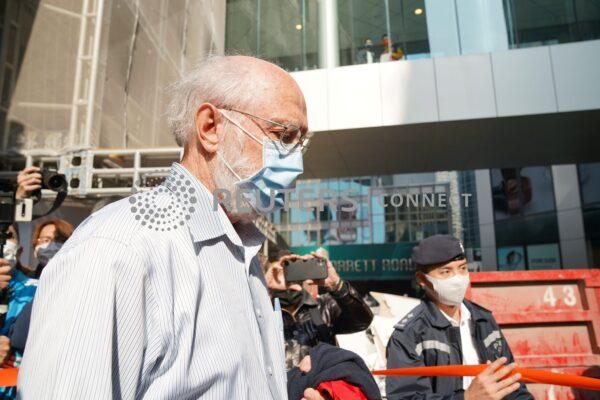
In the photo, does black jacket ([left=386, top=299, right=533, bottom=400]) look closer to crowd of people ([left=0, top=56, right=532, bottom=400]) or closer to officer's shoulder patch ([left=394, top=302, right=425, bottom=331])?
officer's shoulder patch ([left=394, top=302, right=425, bottom=331])

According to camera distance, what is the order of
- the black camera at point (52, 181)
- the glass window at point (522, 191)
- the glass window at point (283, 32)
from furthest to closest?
the glass window at point (522, 191)
the glass window at point (283, 32)
the black camera at point (52, 181)

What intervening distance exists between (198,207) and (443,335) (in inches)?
81.0

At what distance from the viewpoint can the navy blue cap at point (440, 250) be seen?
291cm

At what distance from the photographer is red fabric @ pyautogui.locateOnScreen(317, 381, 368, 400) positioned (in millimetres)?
1717

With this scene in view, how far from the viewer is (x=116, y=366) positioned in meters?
0.83

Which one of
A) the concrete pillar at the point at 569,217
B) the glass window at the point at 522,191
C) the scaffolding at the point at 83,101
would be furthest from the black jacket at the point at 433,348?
the glass window at the point at 522,191

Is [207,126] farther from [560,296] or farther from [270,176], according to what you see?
[560,296]

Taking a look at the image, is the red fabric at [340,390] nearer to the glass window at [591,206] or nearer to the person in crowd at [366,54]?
the person in crowd at [366,54]

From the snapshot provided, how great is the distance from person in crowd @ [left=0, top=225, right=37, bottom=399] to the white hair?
2.19 m

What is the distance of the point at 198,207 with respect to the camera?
1133 millimetres

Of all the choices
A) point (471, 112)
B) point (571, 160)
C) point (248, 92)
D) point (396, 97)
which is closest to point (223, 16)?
point (396, 97)

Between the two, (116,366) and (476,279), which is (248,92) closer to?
(116,366)

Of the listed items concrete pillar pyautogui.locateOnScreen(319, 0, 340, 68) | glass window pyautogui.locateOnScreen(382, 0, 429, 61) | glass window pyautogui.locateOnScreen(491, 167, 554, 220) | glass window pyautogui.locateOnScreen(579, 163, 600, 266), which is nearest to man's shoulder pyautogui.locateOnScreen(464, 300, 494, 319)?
glass window pyautogui.locateOnScreen(382, 0, 429, 61)

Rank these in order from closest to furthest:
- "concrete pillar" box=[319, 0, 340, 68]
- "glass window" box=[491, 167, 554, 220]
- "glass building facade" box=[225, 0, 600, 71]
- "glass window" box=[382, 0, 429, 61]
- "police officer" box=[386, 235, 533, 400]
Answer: "police officer" box=[386, 235, 533, 400]
"glass building facade" box=[225, 0, 600, 71]
"glass window" box=[382, 0, 429, 61]
"concrete pillar" box=[319, 0, 340, 68]
"glass window" box=[491, 167, 554, 220]
